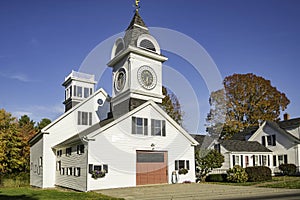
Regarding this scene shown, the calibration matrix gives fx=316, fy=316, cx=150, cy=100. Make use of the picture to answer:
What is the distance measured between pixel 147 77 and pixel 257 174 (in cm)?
1319

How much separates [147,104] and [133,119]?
191cm

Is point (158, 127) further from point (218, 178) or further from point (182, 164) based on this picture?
point (218, 178)

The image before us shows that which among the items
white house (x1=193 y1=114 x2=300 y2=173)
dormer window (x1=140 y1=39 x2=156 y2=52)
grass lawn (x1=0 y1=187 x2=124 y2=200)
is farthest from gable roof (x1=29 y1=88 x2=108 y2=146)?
white house (x1=193 y1=114 x2=300 y2=173)

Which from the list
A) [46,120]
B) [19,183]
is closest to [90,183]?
[19,183]

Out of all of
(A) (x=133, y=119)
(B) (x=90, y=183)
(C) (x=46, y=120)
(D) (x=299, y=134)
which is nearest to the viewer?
(B) (x=90, y=183)

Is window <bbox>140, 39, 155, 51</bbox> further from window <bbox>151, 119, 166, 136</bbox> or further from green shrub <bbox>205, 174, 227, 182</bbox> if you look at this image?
green shrub <bbox>205, 174, 227, 182</bbox>

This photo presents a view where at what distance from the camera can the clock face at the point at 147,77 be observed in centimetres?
2864

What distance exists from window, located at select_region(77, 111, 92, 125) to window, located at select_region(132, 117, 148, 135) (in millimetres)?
8887

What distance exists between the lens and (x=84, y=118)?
32469 mm

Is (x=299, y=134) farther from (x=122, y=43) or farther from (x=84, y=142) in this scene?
(x=84, y=142)

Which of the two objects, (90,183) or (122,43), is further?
(122,43)

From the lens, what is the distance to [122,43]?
30.9 metres

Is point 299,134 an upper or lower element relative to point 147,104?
lower

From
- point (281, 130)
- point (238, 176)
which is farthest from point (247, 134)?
point (238, 176)
